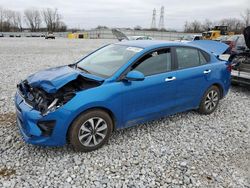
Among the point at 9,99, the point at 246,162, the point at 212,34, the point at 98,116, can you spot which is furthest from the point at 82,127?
the point at 212,34

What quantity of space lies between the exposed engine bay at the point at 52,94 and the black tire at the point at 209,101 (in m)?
2.34

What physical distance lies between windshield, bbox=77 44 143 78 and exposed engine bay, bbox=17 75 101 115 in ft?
1.01

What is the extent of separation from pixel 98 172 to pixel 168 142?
1.26 metres

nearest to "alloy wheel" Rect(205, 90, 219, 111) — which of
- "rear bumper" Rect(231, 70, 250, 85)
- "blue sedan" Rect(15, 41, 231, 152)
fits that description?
"blue sedan" Rect(15, 41, 231, 152)

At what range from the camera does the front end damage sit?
277 centimetres

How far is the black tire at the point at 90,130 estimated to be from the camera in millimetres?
2939

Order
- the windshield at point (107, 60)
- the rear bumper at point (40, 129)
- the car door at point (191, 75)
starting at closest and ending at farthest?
the rear bumper at point (40, 129)
the windshield at point (107, 60)
the car door at point (191, 75)

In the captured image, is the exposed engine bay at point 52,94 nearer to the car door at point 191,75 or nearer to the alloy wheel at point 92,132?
the alloy wheel at point 92,132

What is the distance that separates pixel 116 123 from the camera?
10.8ft

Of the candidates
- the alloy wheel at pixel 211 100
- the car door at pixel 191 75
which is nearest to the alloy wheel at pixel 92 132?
the car door at pixel 191 75

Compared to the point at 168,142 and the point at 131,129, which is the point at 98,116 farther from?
the point at 168,142

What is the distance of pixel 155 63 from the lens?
3.62 m

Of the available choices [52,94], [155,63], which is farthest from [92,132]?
[155,63]

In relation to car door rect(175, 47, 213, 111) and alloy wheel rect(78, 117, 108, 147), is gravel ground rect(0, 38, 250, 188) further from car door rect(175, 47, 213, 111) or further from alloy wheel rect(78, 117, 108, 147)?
car door rect(175, 47, 213, 111)
